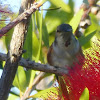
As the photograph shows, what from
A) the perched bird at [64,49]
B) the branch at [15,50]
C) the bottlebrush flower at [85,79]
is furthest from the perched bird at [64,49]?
the branch at [15,50]

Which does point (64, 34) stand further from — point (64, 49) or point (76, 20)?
point (64, 49)

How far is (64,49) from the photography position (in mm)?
2121

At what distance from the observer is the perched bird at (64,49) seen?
1.92 m

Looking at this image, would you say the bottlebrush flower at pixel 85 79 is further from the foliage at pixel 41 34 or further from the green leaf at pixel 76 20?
the green leaf at pixel 76 20

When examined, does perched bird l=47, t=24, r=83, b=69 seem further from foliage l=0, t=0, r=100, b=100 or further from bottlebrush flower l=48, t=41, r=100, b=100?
bottlebrush flower l=48, t=41, r=100, b=100

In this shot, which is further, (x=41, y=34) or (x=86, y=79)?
(x=41, y=34)

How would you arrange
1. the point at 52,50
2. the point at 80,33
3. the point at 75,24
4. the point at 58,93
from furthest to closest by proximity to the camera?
the point at 52,50 → the point at 80,33 → the point at 75,24 → the point at 58,93

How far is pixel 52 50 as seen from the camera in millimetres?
2260

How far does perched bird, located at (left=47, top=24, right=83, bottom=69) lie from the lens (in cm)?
192

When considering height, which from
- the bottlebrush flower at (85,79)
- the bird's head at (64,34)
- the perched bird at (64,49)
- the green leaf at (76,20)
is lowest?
the bottlebrush flower at (85,79)

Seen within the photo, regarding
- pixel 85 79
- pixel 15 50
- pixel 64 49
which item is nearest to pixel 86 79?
pixel 85 79

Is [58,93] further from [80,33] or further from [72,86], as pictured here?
[80,33]

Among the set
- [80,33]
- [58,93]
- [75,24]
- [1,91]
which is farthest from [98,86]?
[80,33]

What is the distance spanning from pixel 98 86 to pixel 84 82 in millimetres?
53
